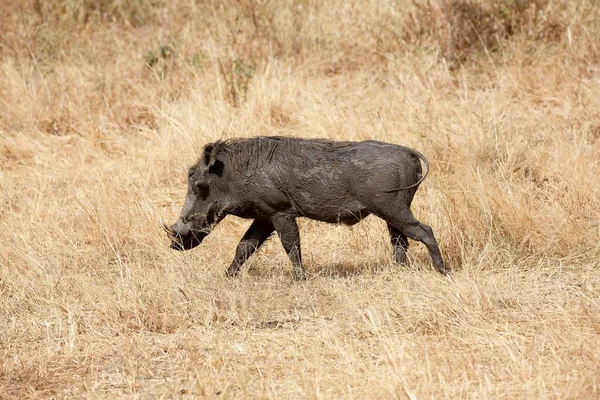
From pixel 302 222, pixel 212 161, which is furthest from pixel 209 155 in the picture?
pixel 302 222

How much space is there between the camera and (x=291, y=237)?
6.23m

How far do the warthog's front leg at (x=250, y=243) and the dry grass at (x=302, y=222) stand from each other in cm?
13

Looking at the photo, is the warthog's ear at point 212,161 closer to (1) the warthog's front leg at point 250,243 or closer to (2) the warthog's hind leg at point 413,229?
(1) the warthog's front leg at point 250,243

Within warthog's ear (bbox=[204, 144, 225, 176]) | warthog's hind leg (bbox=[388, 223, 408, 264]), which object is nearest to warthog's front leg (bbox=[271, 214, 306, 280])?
warthog's ear (bbox=[204, 144, 225, 176])

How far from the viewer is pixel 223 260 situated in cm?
681

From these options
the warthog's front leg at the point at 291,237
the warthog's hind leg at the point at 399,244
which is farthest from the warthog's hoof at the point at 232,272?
the warthog's hind leg at the point at 399,244

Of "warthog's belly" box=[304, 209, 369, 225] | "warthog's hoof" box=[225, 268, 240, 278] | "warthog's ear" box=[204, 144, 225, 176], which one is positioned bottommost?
"warthog's hoof" box=[225, 268, 240, 278]

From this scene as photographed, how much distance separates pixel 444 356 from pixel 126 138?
18.6ft

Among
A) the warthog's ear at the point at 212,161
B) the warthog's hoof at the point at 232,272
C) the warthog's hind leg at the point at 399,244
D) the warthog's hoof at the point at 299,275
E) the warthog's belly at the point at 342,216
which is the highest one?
the warthog's ear at the point at 212,161

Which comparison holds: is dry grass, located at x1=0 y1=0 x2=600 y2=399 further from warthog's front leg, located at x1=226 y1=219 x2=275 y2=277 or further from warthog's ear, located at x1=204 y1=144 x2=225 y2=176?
warthog's ear, located at x1=204 y1=144 x2=225 y2=176

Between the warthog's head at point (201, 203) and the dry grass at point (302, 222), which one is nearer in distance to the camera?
the dry grass at point (302, 222)

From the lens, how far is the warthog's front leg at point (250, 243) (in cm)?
646

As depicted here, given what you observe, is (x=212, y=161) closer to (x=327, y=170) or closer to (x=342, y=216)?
(x=327, y=170)

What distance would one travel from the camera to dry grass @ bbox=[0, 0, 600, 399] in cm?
475
